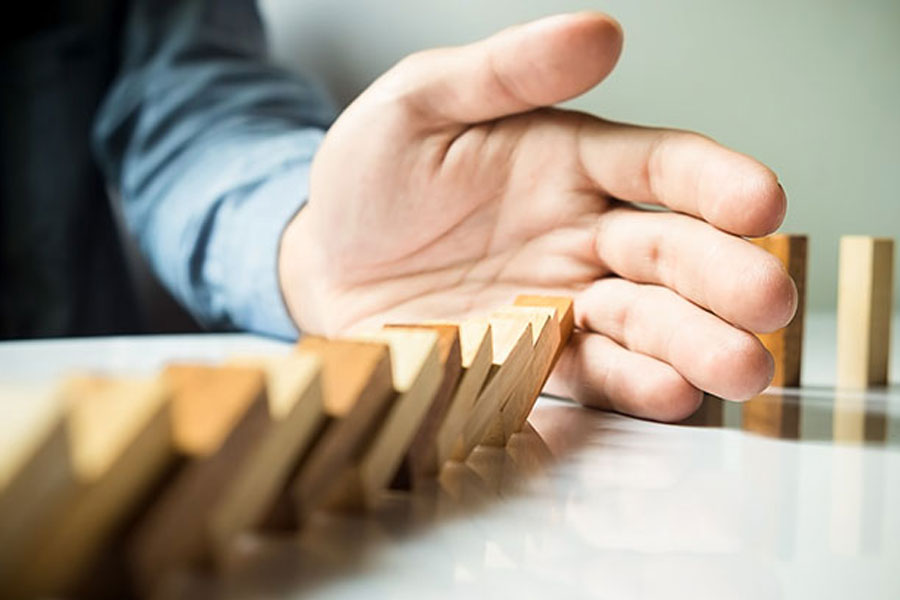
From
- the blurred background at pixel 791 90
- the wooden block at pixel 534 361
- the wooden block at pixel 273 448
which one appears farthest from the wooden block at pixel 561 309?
the blurred background at pixel 791 90

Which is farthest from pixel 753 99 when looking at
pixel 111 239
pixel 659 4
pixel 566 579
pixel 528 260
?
pixel 566 579

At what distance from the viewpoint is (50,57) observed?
1303 mm

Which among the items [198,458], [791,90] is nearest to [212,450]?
[198,458]

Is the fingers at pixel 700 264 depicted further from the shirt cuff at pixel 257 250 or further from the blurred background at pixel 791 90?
the blurred background at pixel 791 90

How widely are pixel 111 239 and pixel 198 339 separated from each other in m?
0.65

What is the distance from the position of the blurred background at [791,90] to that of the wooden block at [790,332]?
622 millimetres

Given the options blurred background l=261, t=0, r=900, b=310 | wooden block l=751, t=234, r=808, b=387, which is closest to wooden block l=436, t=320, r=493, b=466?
wooden block l=751, t=234, r=808, b=387

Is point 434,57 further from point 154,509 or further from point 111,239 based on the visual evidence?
point 111,239

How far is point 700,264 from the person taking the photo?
47 cm

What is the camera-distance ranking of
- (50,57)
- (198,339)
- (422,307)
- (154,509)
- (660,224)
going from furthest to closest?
1. (50,57)
2. (198,339)
3. (422,307)
4. (660,224)
5. (154,509)

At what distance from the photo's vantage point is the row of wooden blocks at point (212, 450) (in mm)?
186

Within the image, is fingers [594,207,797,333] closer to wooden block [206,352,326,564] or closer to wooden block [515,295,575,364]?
wooden block [515,295,575,364]

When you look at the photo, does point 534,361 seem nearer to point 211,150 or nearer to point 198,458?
point 198,458

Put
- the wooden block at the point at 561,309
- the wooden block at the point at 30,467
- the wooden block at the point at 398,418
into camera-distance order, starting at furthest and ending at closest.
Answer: the wooden block at the point at 561,309 < the wooden block at the point at 398,418 < the wooden block at the point at 30,467
